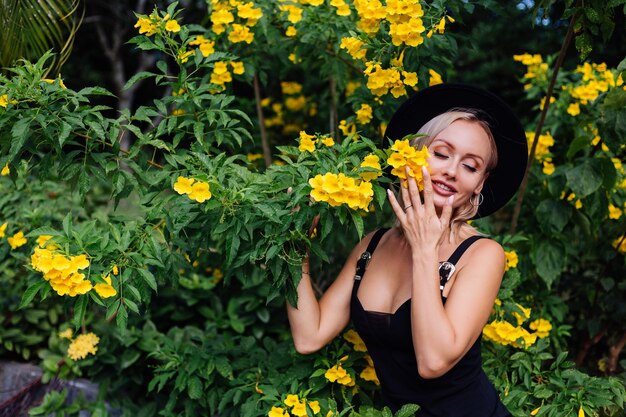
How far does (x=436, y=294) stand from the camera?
5.84 feet

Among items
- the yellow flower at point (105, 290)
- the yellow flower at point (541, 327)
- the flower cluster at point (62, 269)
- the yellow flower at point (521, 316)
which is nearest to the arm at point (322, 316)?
the yellow flower at point (105, 290)

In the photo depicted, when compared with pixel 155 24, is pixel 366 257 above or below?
below

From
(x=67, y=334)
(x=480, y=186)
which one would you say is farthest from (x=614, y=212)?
(x=67, y=334)

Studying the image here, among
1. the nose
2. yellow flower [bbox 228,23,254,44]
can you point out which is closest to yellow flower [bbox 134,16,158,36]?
yellow flower [bbox 228,23,254,44]

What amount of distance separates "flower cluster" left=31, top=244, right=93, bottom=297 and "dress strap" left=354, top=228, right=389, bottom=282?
85cm

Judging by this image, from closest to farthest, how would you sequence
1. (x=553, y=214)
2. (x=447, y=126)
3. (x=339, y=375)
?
(x=447, y=126) → (x=339, y=375) → (x=553, y=214)

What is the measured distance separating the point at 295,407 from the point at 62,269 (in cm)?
92

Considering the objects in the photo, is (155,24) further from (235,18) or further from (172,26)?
(235,18)

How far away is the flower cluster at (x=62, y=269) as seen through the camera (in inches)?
65.9

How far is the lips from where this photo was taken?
1955 mm

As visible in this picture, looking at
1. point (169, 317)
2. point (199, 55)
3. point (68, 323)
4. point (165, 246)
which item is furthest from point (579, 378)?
point (68, 323)

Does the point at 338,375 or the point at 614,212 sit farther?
the point at 614,212

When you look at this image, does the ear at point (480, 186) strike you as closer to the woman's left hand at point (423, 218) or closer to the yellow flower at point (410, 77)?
the woman's left hand at point (423, 218)

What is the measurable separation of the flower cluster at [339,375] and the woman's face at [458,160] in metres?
0.72
